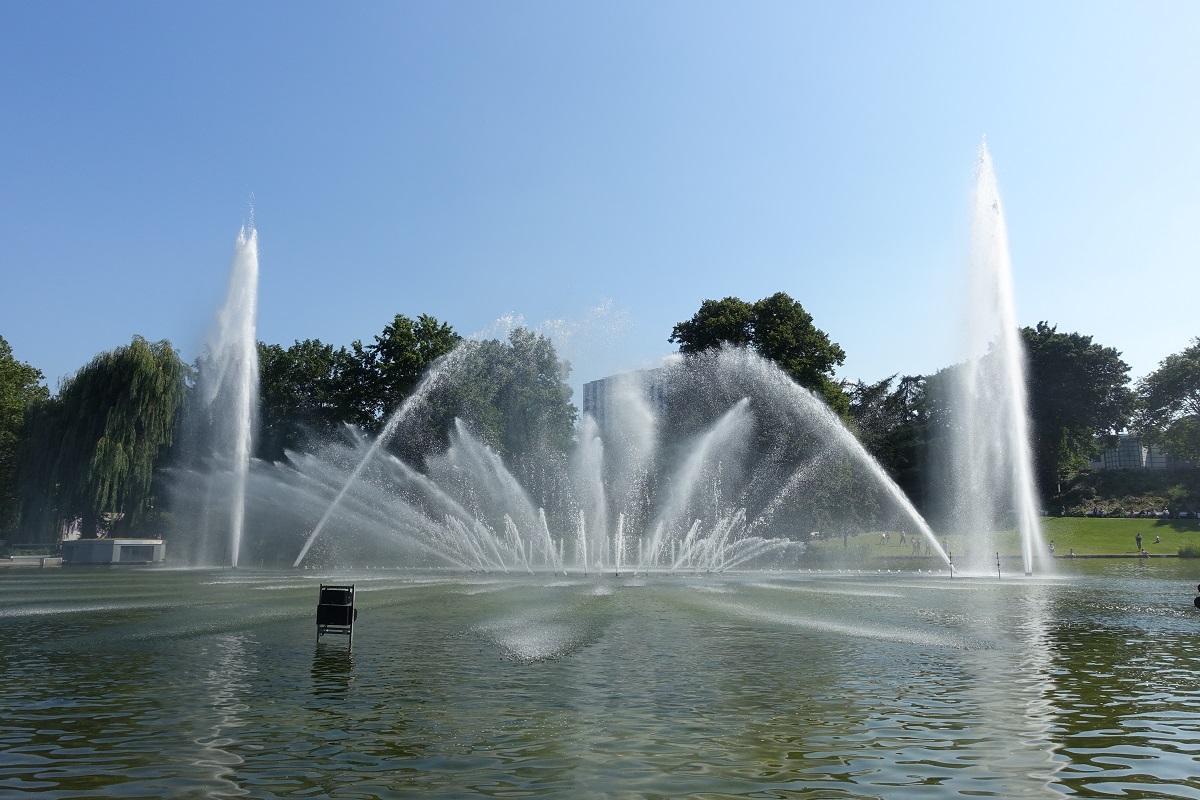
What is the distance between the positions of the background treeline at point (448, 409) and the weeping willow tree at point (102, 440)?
0.10m

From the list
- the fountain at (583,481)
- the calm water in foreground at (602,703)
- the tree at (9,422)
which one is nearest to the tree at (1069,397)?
the fountain at (583,481)

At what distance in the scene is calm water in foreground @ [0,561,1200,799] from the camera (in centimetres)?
902

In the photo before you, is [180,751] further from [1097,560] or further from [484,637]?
[1097,560]

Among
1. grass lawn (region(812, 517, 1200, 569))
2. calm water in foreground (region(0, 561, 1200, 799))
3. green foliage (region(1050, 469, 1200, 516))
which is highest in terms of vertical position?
green foliage (region(1050, 469, 1200, 516))

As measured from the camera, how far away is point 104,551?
2397 inches

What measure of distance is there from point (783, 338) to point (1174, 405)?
6726 cm

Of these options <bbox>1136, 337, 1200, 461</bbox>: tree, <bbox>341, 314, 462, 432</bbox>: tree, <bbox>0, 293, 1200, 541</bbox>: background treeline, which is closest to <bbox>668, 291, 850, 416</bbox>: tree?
<bbox>0, 293, 1200, 541</bbox>: background treeline

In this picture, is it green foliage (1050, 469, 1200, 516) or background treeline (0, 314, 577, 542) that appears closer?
background treeline (0, 314, 577, 542)

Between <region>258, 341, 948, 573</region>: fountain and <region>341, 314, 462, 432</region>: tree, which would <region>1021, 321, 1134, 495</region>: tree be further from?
<region>341, 314, 462, 432</region>: tree

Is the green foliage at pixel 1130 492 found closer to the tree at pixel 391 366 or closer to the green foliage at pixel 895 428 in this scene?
the green foliage at pixel 895 428

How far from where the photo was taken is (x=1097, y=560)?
215 feet

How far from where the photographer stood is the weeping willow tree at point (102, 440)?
61781mm

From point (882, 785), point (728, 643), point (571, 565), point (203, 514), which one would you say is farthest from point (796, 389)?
point (882, 785)

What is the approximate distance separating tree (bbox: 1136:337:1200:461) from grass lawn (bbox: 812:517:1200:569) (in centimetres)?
2113
